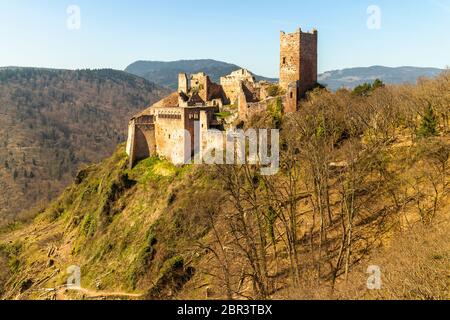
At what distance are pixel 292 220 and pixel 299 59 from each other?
20139 mm

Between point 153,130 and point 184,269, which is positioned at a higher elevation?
point 153,130

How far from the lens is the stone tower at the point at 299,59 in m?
40.6

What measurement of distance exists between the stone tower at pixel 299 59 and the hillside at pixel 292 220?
368 centimetres

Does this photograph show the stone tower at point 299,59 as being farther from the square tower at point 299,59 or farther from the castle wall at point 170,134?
the castle wall at point 170,134

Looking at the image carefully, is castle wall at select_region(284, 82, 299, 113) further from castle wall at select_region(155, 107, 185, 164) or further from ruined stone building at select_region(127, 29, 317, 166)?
castle wall at select_region(155, 107, 185, 164)

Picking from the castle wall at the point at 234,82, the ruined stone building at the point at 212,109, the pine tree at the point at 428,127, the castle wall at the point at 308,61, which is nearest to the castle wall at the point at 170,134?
the ruined stone building at the point at 212,109

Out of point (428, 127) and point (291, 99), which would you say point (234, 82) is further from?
point (428, 127)

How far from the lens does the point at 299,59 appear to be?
4056 centimetres

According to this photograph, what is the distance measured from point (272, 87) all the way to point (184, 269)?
1919cm

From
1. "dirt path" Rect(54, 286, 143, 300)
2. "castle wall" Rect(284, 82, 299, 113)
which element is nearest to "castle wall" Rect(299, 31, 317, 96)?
"castle wall" Rect(284, 82, 299, 113)

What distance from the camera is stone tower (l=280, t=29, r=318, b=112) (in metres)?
40.6

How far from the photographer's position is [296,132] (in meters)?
31.8
